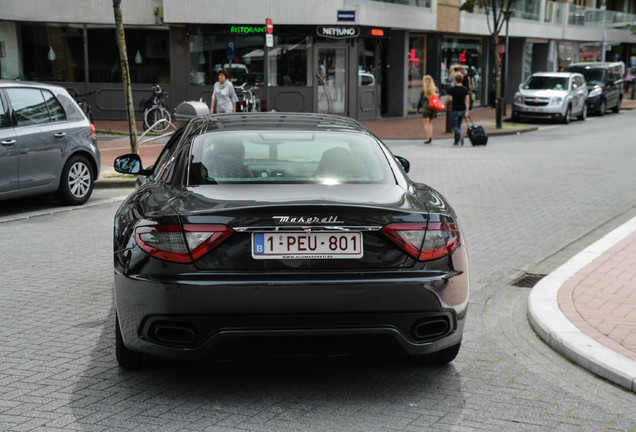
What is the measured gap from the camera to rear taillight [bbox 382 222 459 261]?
4.36 metres

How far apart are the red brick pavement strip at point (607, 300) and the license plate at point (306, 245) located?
2002mm

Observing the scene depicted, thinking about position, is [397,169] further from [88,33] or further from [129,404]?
[88,33]

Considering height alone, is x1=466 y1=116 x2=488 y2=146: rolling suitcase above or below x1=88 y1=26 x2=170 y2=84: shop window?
below

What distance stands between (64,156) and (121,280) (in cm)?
755

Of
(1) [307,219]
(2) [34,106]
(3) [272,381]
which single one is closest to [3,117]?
(2) [34,106]

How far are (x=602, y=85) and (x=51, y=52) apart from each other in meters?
22.1

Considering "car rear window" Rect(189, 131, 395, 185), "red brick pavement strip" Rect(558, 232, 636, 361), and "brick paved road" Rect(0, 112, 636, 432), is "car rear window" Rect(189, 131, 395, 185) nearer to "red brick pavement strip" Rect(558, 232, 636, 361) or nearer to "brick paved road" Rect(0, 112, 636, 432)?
"brick paved road" Rect(0, 112, 636, 432)

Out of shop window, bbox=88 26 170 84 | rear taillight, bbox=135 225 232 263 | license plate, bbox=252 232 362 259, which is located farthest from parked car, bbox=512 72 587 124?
rear taillight, bbox=135 225 232 263

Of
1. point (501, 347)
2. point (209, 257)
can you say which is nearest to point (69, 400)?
point (209, 257)

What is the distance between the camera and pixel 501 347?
5.71 meters

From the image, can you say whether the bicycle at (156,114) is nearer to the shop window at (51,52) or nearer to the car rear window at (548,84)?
the shop window at (51,52)

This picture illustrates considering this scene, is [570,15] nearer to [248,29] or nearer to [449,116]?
[449,116]

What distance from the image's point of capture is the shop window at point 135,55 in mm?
28578

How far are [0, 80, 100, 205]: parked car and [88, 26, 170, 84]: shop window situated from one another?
16900 mm
